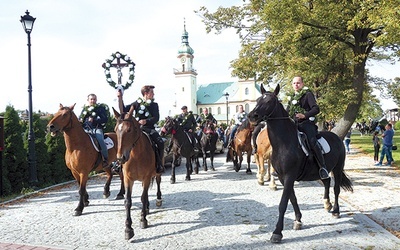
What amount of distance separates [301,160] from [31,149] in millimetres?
9366

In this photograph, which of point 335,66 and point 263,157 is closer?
point 263,157

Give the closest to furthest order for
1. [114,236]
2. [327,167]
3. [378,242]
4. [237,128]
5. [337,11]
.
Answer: [378,242], [114,236], [327,167], [337,11], [237,128]

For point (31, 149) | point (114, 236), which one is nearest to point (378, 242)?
point (114, 236)

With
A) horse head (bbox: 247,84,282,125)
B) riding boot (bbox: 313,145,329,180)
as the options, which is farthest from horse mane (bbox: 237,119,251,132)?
horse head (bbox: 247,84,282,125)

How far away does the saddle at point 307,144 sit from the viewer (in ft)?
21.5

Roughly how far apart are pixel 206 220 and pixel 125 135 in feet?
9.09

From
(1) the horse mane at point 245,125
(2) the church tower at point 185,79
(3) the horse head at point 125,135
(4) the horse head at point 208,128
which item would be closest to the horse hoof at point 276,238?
(3) the horse head at point 125,135

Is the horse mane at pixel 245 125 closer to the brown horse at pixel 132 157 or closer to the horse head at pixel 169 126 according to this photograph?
the horse head at pixel 169 126

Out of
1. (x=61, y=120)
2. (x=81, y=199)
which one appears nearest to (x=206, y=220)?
(x=81, y=199)

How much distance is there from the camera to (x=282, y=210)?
607cm

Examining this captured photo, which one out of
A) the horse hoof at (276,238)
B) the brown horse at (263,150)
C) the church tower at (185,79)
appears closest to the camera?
the horse hoof at (276,238)

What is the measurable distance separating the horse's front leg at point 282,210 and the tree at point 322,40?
Answer: 271 inches

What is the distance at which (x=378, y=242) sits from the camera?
5.69 meters

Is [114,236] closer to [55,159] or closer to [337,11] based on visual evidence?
[55,159]
